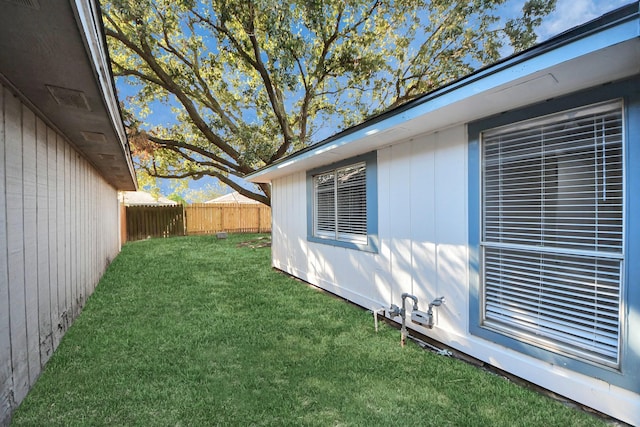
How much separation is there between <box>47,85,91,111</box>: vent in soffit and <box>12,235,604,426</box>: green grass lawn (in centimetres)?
226

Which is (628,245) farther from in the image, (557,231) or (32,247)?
(32,247)

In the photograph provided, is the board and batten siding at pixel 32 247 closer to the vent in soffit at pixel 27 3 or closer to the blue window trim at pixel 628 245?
the vent in soffit at pixel 27 3

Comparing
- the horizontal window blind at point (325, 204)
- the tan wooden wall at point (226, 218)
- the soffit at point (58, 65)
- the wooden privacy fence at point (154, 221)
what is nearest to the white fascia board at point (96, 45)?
the soffit at point (58, 65)

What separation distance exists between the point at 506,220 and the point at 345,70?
9378 mm

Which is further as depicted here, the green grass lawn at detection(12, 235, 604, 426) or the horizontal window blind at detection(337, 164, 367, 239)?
the horizontal window blind at detection(337, 164, 367, 239)

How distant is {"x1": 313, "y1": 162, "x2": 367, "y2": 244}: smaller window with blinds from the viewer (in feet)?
13.6

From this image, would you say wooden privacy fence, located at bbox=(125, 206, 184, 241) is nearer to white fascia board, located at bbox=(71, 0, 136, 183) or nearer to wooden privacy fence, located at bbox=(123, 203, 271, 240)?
wooden privacy fence, located at bbox=(123, 203, 271, 240)

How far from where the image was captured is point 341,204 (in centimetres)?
457

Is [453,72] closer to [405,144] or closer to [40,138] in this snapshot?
[405,144]

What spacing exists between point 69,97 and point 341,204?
339 cm

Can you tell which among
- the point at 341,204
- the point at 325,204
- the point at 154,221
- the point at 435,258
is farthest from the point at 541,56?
the point at 154,221

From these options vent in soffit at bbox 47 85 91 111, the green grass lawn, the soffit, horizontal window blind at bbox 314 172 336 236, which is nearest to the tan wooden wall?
the green grass lawn

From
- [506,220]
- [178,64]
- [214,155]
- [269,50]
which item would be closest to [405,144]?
[506,220]

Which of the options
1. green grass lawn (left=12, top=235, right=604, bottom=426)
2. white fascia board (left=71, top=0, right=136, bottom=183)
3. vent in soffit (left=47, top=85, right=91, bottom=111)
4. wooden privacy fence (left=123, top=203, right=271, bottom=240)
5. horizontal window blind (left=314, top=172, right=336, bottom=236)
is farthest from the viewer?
wooden privacy fence (left=123, top=203, right=271, bottom=240)
